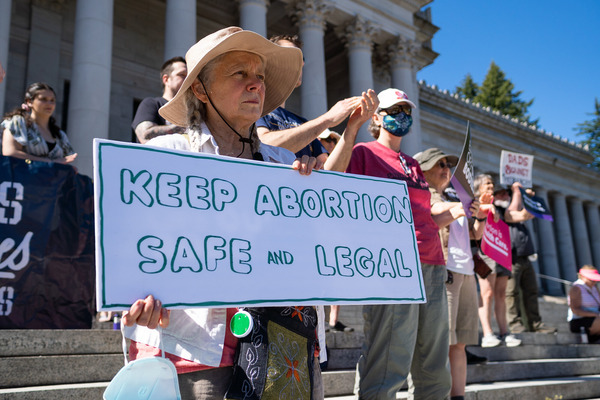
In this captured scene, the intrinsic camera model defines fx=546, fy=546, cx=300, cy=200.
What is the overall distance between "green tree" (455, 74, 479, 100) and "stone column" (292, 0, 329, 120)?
31678 millimetres

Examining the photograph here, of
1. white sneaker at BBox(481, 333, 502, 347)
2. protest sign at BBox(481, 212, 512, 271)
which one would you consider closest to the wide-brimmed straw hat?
protest sign at BBox(481, 212, 512, 271)

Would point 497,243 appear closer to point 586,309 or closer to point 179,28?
point 586,309

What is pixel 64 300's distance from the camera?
535 centimetres

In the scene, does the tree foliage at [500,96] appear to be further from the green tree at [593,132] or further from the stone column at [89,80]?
the stone column at [89,80]

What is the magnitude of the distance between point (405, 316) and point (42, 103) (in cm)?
474

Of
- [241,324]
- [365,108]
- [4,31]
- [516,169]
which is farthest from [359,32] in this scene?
[241,324]

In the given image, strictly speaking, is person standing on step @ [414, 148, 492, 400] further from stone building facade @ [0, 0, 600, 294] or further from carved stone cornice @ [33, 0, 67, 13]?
carved stone cornice @ [33, 0, 67, 13]

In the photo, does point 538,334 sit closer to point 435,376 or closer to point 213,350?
point 435,376

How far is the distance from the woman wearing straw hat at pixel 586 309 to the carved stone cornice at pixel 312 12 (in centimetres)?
1258

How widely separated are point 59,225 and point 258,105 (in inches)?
157

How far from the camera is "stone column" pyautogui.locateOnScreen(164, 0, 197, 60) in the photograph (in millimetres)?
14789

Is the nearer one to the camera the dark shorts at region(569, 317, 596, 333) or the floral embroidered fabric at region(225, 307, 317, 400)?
the floral embroidered fabric at region(225, 307, 317, 400)

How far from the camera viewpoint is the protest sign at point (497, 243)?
18.3 feet

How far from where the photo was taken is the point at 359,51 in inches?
808
